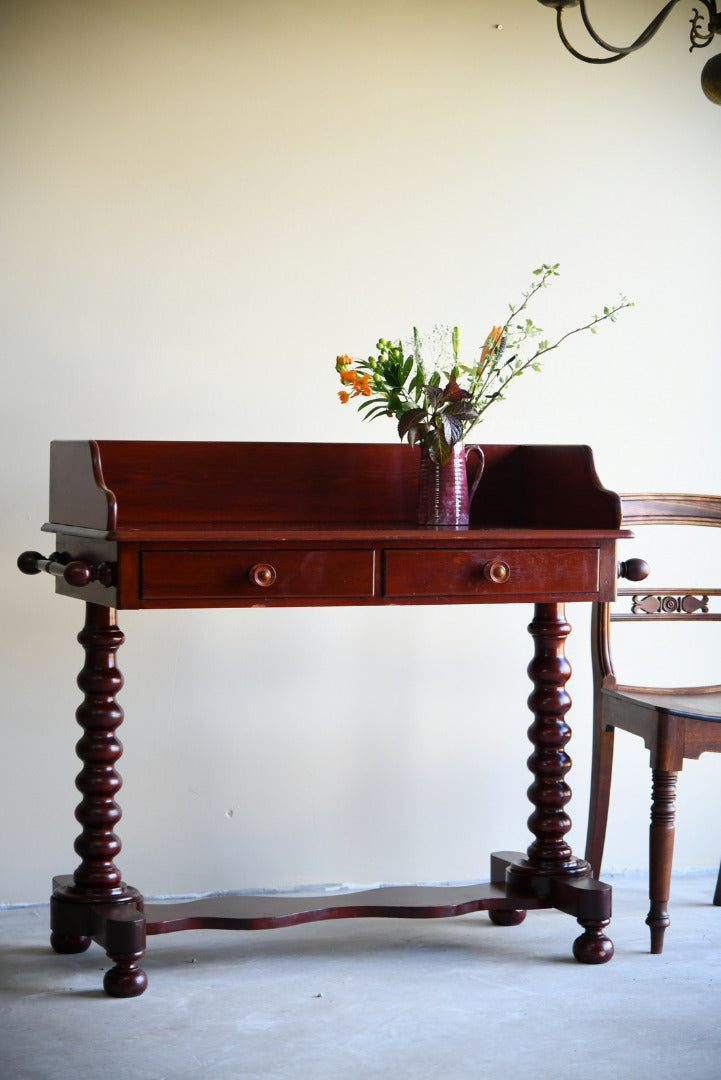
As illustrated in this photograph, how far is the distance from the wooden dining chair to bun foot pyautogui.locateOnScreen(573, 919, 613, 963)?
133 millimetres

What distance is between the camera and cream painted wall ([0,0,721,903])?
316 cm

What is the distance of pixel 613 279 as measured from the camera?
11.5 ft

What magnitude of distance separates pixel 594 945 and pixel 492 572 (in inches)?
33.4

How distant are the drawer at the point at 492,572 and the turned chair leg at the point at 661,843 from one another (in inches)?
18.1

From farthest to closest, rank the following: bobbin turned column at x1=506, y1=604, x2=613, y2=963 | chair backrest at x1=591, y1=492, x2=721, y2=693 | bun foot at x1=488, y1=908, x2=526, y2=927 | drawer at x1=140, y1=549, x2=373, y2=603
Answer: chair backrest at x1=591, y1=492, x2=721, y2=693, bun foot at x1=488, y1=908, x2=526, y2=927, bobbin turned column at x1=506, y1=604, x2=613, y2=963, drawer at x1=140, y1=549, x2=373, y2=603

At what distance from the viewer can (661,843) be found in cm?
281

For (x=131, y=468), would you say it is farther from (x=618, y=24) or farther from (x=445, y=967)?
(x=618, y=24)

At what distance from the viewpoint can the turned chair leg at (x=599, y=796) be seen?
3184 mm

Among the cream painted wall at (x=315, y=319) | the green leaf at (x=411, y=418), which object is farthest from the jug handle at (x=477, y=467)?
the cream painted wall at (x=315, y=319)

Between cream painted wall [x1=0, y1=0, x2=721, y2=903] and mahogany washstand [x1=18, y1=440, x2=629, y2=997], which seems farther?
cream painted wall [x1=0, y1=0, x2=721, y2=903]

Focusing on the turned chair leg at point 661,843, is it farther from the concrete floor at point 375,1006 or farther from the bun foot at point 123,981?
the bun foot at point 123,981

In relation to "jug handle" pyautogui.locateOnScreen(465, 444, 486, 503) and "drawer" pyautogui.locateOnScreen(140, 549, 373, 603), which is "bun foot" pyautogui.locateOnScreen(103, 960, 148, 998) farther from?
"jug handle" pyautogui.locateOnScreen(465, 444, 486, 503)

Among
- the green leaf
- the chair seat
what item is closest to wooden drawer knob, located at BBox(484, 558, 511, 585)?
the green leaf

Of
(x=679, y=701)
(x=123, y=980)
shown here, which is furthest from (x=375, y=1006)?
(x=679, y=701)
